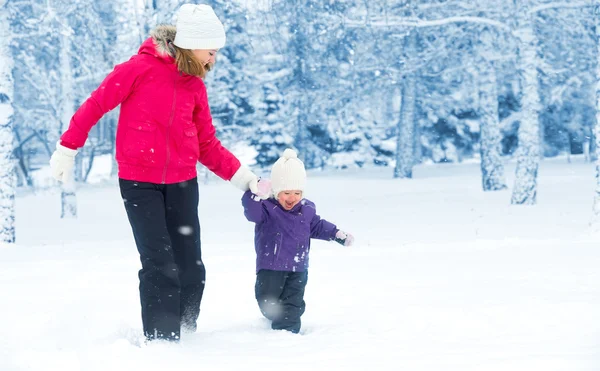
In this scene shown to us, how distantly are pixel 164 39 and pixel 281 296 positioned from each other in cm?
173

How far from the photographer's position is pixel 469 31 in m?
17.2

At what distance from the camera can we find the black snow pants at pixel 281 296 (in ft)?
15.0

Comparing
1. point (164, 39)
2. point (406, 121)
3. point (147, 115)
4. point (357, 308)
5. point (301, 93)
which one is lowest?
point (406, 121)

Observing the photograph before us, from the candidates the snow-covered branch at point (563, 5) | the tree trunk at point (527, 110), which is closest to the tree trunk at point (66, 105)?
the tree trunk at point (527, 110)

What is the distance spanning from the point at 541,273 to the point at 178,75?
364 cm

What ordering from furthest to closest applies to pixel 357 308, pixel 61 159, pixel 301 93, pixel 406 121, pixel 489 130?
pixel 301 93 < pixel 406 121 < pixel 489 130 < pixel 357 308 < pixel 61 159

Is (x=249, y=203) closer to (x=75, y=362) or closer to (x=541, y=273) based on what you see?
(x=75, y=362)

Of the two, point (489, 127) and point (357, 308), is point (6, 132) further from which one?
point (489, 127)

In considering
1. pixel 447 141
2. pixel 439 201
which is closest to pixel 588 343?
pixel 439 201

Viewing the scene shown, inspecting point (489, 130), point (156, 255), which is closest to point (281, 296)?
point (156, 255)

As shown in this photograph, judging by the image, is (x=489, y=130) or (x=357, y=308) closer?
(x=357, y=308)

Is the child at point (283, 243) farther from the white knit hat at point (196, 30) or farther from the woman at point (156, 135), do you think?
the white knit hat at point (196, 30)

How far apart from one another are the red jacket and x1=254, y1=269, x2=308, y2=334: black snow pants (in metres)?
1.00

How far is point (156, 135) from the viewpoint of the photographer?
391cm
